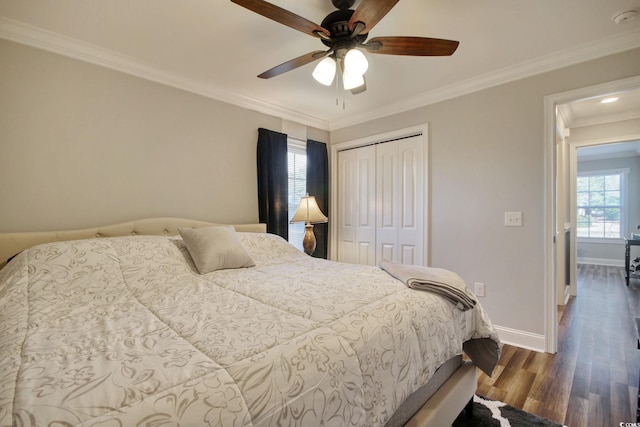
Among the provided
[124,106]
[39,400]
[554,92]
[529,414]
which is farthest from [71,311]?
[554,92]

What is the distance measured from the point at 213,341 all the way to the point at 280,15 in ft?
4.82

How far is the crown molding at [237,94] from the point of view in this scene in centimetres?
192

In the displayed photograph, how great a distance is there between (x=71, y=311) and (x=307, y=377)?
3.51 ft

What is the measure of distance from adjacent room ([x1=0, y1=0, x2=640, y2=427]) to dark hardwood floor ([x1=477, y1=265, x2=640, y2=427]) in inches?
0.7

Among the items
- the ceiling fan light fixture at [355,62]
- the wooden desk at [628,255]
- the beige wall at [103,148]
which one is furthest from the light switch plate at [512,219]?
the wooden desk at [628,255]

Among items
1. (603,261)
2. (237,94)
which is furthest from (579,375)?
(603,261)

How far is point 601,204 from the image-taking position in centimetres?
628

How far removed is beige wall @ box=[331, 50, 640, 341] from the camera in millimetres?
2359

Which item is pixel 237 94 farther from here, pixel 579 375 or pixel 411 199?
pixel 579 375

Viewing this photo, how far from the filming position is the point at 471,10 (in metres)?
1.73

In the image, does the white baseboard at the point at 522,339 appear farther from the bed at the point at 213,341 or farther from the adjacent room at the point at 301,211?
the bed at the point at 213,341

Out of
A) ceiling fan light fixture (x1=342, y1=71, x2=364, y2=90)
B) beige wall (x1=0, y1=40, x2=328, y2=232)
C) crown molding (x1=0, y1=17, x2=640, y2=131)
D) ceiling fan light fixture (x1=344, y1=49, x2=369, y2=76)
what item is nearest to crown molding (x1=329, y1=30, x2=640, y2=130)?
crown molding (x1=0, y1=17, x2=640, y2=131)

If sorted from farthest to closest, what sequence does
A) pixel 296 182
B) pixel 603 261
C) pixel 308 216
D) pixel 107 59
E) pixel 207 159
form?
pixel 603 261, pixel 296 182, pixel 308 216, pixel 207 159, pixel 107 59

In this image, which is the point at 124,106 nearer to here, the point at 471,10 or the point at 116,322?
the point at 116,322
